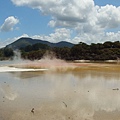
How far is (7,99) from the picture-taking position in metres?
17.4


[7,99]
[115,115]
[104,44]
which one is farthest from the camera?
[104,44]

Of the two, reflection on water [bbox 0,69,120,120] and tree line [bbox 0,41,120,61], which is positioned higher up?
tree line [bbox 0,41,120,61]

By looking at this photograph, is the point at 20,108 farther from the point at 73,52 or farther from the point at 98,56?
the point at 73,52

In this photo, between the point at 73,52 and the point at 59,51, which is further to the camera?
the point at 59,51

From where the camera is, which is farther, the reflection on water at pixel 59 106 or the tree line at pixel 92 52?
Result: the tree line at pixel 92 52

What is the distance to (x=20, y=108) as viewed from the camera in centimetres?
1459

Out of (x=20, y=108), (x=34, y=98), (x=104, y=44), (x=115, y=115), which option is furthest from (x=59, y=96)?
(x=104, y=44)

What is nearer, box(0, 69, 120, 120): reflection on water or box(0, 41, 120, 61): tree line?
box(0, 69, 120, 120): reflection on water

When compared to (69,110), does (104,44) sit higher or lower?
higher

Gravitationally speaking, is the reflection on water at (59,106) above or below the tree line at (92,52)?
below

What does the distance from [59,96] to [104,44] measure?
118743 mm

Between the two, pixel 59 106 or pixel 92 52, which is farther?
pixel 92 52

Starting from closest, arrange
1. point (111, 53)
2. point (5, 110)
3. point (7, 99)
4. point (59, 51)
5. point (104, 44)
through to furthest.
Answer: point (5, 110)
point (7, 99)
point (111, 53)
point (104, 44)
point (59, 51)

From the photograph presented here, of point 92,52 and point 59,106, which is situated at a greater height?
point 92,52
